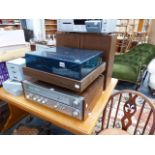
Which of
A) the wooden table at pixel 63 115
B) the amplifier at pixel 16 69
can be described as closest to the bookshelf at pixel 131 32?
the wooden table at pixel 63 115

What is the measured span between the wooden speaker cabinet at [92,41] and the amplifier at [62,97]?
0.64 feet

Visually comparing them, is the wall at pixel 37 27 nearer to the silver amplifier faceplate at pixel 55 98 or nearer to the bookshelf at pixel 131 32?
the bookshelf at pixel 131 32

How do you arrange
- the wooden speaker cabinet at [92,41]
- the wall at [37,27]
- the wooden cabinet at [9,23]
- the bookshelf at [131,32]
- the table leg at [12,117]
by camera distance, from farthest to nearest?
the wall at [37,27] < the bookshelf at [131,32] < the wooden cabinet at [9,23] < the table leg at [12,117] < the wooden speaker cabinet at [92,41]

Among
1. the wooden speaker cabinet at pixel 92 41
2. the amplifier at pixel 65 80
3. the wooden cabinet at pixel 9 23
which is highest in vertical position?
the wooden cabinet at pixel 9 23

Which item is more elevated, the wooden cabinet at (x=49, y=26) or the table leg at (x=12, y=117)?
the wooden cabinet at (x=49, y=26)

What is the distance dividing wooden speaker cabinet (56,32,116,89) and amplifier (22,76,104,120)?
195mm

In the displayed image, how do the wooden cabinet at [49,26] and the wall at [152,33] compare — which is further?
the wooden cabinet at [49,26]

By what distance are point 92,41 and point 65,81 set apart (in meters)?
0.39

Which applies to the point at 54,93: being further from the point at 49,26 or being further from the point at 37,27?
the point at 49,26

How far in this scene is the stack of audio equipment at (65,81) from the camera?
668mm
